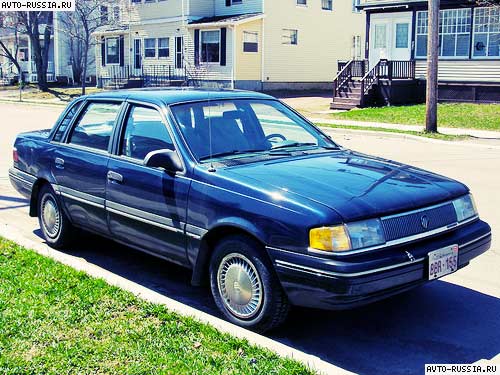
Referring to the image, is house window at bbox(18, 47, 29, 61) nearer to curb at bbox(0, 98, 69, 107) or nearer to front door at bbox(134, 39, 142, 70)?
front door at bbox(134, 39, 142, 70)

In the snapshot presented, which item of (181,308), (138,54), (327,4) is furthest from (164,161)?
(138,54)

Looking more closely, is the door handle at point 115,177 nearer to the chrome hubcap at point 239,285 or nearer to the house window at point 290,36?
the chrome hubcap at point 239,285

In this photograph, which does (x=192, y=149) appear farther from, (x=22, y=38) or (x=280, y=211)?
(x=22, y=38)

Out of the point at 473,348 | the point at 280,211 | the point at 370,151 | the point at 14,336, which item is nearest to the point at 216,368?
the point at 280,211

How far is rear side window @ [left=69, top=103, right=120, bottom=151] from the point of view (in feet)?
20.1

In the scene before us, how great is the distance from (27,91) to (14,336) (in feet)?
140

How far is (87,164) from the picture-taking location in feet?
20.1

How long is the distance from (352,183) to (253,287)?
1000mm

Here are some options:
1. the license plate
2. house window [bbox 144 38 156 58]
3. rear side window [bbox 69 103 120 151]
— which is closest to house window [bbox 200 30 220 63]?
house window [bbox 144 38 156 58]

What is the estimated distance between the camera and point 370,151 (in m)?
15.1

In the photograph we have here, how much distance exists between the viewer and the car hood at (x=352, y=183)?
4363mm

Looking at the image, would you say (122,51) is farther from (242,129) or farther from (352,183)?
(352,183)

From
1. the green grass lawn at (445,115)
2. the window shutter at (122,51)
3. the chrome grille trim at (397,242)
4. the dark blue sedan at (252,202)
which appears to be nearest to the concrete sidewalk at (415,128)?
the green grass lawn at (445,115)

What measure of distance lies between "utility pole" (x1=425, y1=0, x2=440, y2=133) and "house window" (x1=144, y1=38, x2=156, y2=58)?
24.9 m
